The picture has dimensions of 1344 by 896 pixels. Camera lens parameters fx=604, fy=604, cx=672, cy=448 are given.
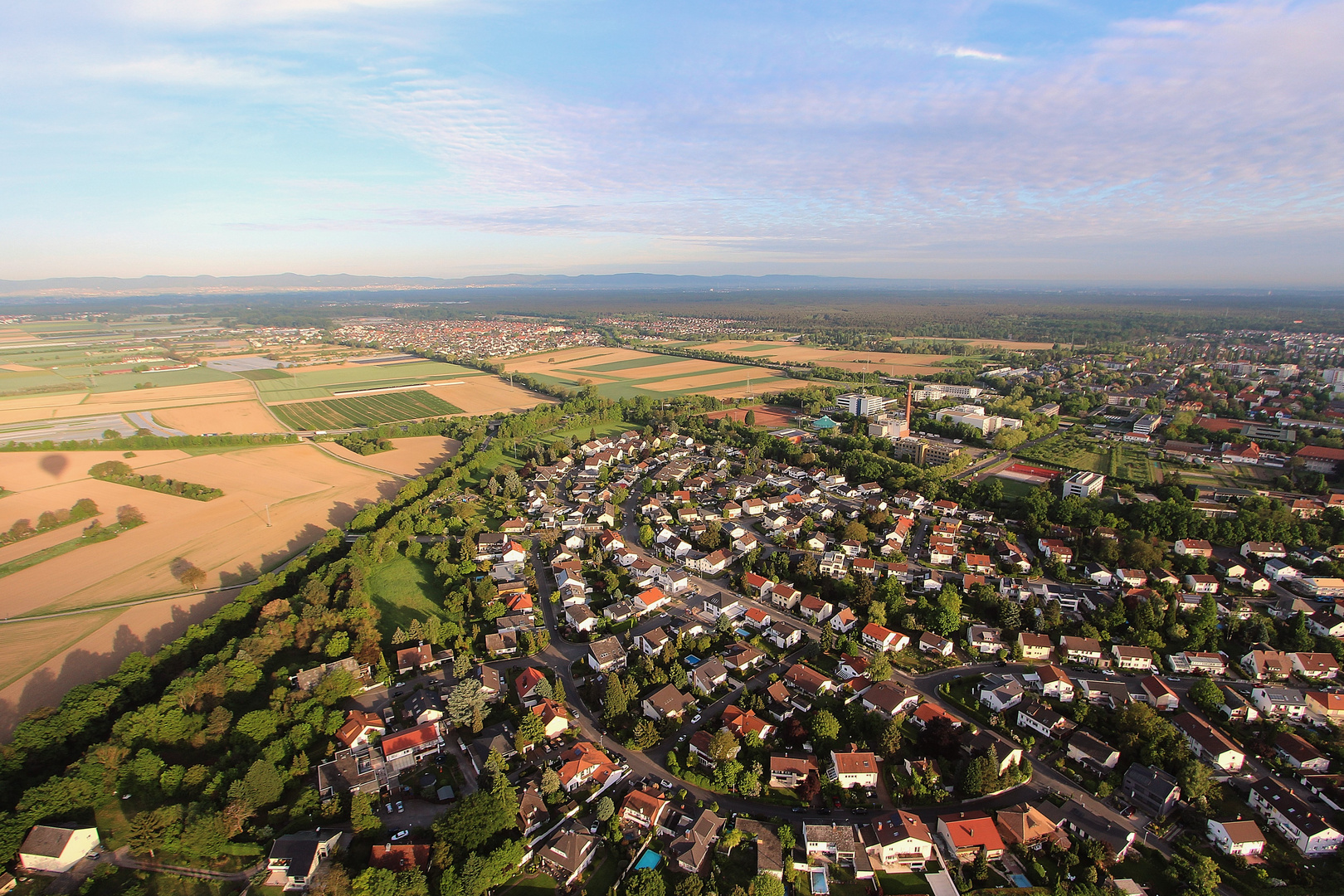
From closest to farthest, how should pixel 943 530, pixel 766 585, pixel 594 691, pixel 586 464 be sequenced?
pixel 594 691, pixel 766 585, pixel 943 530, pixel 586 464

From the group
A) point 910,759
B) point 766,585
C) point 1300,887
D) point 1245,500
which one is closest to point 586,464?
point 766,585

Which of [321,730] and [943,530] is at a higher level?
[943,530]

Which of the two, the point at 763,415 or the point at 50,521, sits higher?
the point at 763,415

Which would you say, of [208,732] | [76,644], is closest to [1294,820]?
[208,732]

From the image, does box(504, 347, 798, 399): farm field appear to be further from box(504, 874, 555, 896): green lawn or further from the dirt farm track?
box(504, 874, 555, 896): green lawn

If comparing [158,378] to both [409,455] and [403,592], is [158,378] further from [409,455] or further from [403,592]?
[403,592]

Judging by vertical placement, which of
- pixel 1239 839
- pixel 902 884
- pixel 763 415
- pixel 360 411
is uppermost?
pixel 763 415

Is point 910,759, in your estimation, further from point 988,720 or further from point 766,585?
point 766,585
